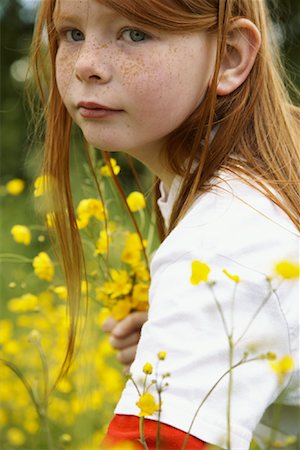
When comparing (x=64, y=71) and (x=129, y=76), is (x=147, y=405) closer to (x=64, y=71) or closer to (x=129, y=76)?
(x=129, y=76)

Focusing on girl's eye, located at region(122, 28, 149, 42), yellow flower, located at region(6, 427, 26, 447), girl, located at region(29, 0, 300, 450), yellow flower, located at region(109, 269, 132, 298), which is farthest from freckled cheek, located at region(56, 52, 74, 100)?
yellow flower, located at region(6, 427, 26, 447)

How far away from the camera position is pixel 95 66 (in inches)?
49.1

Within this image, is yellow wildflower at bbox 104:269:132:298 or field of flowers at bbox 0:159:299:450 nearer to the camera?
field of flowers at bbox 0:159:299:450

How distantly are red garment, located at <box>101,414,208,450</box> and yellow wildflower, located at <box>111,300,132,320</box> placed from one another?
1.71 feet

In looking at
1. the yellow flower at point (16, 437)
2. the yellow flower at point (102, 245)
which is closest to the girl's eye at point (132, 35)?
the yellow flower at point (102, 245)

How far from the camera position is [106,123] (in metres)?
1.30

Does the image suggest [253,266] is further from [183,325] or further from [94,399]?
[94,399]

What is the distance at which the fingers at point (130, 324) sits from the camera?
1606 millimetres

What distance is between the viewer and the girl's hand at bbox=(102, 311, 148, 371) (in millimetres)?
1611

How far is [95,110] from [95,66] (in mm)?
80

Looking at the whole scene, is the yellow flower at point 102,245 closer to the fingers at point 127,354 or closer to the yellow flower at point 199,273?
the fingers at point 127,354

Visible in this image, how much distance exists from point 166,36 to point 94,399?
0.88 metres

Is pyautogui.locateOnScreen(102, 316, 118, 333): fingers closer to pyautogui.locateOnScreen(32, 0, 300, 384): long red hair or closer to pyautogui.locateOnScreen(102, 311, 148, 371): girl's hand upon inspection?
pyautogui.locateOnScreen(102, 311, 148, 371): girl's hand

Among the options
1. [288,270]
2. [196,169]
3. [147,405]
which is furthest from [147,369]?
[196,169]
